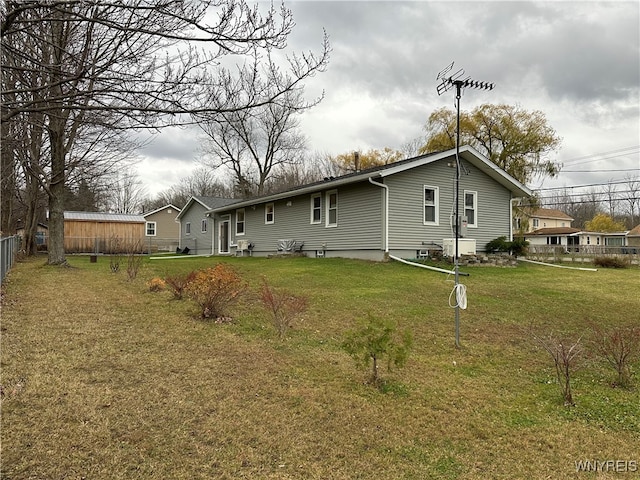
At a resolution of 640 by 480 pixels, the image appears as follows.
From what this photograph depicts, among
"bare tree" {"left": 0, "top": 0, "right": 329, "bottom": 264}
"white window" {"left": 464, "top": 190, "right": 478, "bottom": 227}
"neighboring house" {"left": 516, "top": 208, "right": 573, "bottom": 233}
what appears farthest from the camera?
"neighboring house" {"left": 516, "top": 208, "right": 573, "bottom": 233}

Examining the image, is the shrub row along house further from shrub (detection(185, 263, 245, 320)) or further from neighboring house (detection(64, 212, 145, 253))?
shrub (detection(185, 263, 245, 320))

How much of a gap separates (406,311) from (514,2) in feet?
19.6

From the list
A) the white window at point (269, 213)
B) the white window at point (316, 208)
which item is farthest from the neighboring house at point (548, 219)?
the white window at point (316, 208)

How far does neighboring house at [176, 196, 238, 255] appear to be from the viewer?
25.9 meters

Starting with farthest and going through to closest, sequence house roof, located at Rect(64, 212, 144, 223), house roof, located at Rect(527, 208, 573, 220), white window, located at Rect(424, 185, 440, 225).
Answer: house roof, located at Rect(527, 208, 573, 220) < house roof, located at Rect(64, 212, 144, 223) < white window, located at Rect(424, 185, 440, 225)

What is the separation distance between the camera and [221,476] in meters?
2.49

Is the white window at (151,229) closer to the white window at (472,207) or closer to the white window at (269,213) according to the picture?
the white window at (269,213)

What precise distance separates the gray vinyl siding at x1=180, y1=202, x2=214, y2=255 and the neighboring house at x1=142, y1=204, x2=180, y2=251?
3097 mm

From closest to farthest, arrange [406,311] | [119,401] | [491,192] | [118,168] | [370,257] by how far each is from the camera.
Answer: [119,401], [406,311], [118,168], [370,257], [491,192]

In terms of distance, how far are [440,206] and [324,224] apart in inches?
169

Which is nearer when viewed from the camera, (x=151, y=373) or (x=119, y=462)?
(x=119, y=462)

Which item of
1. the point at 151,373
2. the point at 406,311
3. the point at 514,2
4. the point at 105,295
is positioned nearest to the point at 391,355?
the point at 151,373

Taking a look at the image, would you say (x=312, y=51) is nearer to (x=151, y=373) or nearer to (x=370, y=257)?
(x=151, y=373)

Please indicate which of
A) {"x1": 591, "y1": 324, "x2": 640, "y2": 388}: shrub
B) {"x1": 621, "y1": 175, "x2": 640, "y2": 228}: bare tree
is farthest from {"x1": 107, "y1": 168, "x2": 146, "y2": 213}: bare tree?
{"x1": 621, "y1": 175, "x2": 640, "y2": 228}: bare tree
